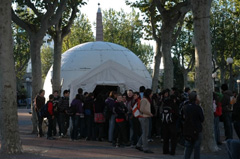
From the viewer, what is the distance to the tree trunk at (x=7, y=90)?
479 inches

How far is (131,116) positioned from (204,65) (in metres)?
2.93

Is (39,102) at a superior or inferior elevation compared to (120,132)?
superior

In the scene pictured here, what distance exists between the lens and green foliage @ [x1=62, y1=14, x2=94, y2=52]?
5251 centimetres

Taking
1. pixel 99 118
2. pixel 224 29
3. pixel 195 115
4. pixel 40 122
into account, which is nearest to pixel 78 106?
pixel 99 118

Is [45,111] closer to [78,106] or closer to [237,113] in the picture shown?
[78,106]

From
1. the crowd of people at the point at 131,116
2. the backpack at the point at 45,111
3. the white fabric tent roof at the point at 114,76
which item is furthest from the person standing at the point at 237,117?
the white fabric tent roof at the point at 114,76

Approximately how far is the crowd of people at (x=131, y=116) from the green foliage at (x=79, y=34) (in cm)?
3472

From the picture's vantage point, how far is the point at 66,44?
52.2 m

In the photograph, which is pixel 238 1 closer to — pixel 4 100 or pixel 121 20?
pixel 4 100

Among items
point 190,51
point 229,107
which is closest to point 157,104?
point 229,107

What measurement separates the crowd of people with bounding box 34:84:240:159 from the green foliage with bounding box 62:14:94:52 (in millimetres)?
34721

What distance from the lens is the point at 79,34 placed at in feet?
175

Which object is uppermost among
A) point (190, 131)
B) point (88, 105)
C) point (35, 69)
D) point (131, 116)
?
point (35, 69)

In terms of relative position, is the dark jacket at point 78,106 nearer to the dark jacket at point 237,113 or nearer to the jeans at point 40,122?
the jeans at point 40,122
